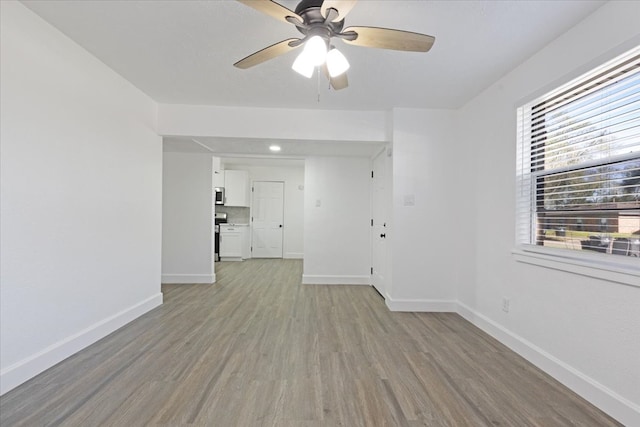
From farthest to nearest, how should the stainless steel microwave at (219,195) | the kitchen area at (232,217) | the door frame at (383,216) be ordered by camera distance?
1. the kitchen area at (232,217)
2. the stainless steel microwave at (219,195)
3. the door frame at (383,216)

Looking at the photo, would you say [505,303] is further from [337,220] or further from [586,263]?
[337,220]

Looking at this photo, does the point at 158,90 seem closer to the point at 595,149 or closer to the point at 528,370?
the point at 595,149

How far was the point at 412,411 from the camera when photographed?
1.67 metres

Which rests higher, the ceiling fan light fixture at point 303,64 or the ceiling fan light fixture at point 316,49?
the ceiling fan light fixture at point 316,49

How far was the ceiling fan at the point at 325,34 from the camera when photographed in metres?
1.46

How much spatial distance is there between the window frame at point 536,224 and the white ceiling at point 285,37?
1.15ft

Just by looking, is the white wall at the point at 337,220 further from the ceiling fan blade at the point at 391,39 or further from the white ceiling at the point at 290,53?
the ceiling fan blade at the point at 391,39

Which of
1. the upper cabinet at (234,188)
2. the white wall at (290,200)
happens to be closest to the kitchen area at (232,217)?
the upper cabinet at (234,188)

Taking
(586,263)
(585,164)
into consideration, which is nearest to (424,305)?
(586,263)

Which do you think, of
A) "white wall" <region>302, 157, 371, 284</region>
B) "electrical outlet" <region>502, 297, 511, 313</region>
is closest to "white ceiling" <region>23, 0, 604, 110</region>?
"white wall" <region>302, 157, 371, 284</region>

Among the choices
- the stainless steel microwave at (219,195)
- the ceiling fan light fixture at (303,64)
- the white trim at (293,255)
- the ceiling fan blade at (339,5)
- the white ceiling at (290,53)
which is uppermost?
the white ceiling at (290,53)

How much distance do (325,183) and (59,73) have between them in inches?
136

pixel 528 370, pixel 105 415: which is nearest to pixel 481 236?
pixel 528 370

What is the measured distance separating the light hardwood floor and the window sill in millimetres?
772
